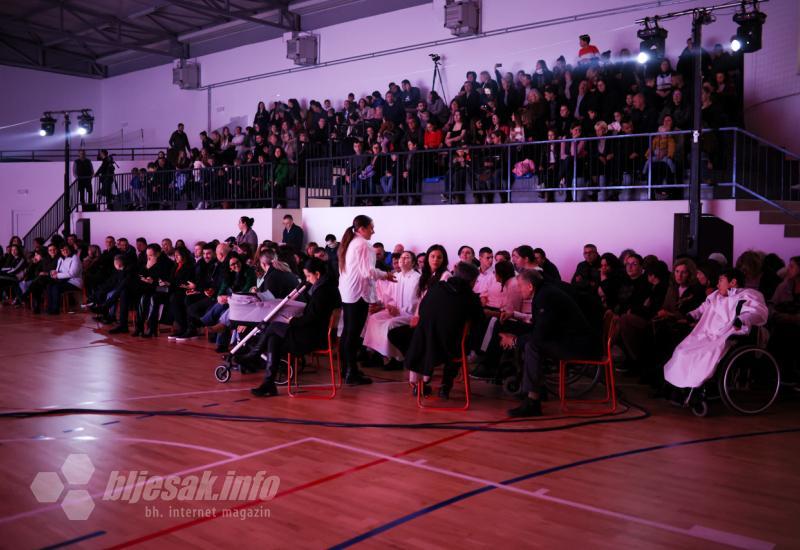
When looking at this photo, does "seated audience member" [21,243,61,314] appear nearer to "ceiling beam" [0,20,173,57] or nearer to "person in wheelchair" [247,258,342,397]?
"ceiling beam" [0,20,173,57]

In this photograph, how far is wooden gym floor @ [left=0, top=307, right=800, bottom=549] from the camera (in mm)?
3865

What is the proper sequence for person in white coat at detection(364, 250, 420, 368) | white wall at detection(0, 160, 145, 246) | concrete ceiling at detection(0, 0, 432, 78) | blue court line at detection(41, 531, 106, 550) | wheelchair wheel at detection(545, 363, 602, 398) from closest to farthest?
blue court line at detection(41, 531, 106, 550) < wheelchair wheel at detection(545, 363, 602, 398) < person in white coat at detection(364, 250, 420, 368) < concrete ceiling at detection(0, 0, 432, 78) < white wall at detection(0, 160, 145, 246)

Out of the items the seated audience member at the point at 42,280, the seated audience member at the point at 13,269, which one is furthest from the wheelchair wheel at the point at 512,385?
the seated audience member at the point at 13,269

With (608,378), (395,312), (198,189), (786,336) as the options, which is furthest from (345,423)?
(198,189)

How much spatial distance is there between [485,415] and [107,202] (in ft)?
51.2

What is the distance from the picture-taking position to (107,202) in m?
19.3

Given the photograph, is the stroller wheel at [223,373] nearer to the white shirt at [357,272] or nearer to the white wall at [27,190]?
the white shirt at [357,272]

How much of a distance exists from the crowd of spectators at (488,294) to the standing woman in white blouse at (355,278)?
0.22 meters

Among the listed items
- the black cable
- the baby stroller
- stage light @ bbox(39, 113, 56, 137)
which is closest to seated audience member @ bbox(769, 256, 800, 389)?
the black cable

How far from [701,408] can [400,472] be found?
2.94 m

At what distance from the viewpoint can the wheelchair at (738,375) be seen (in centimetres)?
630

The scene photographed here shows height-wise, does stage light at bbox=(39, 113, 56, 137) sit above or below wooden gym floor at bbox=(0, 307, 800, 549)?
above

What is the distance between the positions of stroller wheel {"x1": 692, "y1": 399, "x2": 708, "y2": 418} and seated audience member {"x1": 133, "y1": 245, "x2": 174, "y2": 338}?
24.8ft

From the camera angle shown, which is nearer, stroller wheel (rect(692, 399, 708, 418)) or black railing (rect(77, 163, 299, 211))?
stroller wheel (rect(692, 399, 708, 418))
